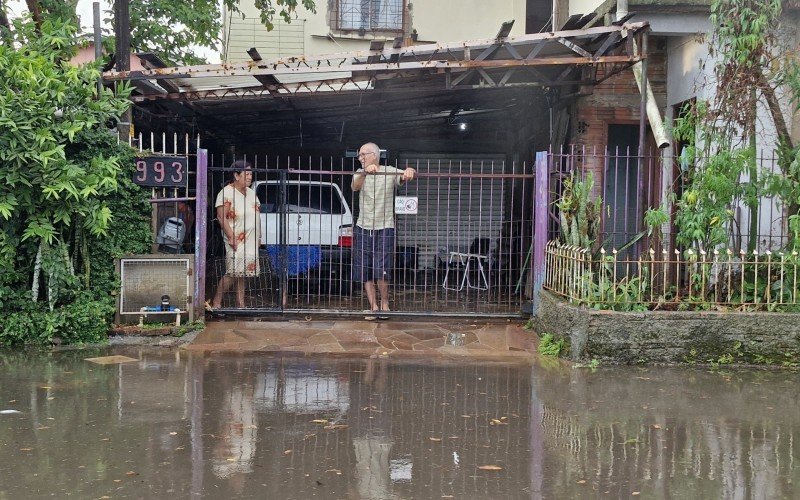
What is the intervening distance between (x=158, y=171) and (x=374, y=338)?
3016 millimetres

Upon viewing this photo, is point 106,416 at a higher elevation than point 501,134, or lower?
lower

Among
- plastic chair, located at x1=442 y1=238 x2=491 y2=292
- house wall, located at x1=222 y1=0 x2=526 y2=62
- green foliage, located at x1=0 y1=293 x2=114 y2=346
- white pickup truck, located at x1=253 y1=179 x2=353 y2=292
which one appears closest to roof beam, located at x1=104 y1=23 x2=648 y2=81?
white pickup truck, located at x1=253 y1=179 x2=353 y2=292

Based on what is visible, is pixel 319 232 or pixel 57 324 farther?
pixel 319 232

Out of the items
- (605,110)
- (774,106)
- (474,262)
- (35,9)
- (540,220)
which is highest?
(35,9)

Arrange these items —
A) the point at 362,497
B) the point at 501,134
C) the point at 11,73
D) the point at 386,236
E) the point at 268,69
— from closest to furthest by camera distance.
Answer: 1. the point at 362,497
2. the point at 11,73
3. the point at 268,69
4. the point at 386,236
5. the point at 501,134

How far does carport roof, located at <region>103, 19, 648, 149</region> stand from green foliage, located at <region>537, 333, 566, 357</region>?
3.20 metres

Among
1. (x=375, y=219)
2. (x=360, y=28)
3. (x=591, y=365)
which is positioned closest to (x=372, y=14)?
(x=360, y=28)

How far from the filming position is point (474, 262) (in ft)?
43.6

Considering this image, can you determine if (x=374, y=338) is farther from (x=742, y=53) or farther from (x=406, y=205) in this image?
Result: (x=742, y=53)

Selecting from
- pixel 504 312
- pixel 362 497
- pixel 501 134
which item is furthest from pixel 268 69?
pixel 501 134

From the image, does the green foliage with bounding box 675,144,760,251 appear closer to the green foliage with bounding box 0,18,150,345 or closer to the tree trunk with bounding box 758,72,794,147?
the tree trunk with bounding box 758,72,794,147

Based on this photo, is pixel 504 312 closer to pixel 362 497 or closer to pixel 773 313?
pixel 773 313

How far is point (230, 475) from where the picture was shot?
4664 millimetres

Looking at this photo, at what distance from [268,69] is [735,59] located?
499 cm
